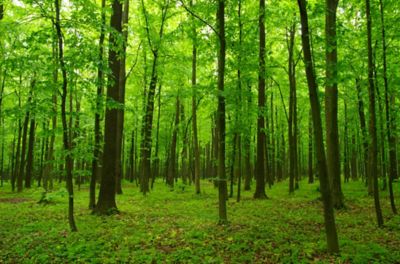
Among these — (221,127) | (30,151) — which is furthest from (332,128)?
(30,151)

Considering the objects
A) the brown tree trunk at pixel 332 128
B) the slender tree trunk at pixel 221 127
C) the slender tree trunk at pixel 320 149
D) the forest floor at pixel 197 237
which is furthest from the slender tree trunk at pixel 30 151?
the slender tree trunk at pixel 320 149

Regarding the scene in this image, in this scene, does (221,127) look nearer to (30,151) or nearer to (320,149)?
(320,149)

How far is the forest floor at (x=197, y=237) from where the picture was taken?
6723mm

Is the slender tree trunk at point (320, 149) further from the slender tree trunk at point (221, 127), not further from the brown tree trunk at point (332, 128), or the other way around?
the brown tree trunk at point (332, 128)

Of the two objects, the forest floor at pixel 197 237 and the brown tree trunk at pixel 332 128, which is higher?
the brown tree trunk at pixel 332 128

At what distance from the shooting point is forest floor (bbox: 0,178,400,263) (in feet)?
22.1

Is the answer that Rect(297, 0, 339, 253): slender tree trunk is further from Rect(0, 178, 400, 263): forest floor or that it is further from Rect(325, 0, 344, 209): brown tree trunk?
Rect(325, 0, 344, 209): brown tree trunk

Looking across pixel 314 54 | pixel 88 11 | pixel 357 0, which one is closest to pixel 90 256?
pixel 88 11

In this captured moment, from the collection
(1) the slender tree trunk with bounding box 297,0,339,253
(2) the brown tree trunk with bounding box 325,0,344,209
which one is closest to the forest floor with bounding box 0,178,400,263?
(1) the slender tree trunk with bounding box 297,0,339,253

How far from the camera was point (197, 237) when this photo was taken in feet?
27.0

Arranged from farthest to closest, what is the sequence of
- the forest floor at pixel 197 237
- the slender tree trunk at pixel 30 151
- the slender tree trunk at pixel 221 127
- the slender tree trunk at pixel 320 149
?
1. the slender tree trunk at pixel 30 151
2. the slender tree trunk at pixel 221 127
3. the forest floor at pixel 197 237
4. the slender tree trunk at pixel 320 149

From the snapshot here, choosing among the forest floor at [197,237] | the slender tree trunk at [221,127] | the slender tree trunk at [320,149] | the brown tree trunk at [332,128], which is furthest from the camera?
the brown tree trunk at [332,128]

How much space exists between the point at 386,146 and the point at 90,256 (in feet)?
49.5

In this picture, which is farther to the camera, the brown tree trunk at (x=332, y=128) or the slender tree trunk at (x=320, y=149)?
the brown tree trunk at (x=332, y=128)
